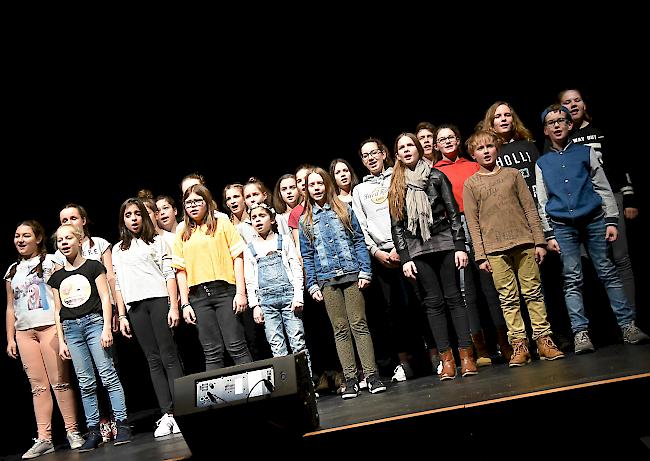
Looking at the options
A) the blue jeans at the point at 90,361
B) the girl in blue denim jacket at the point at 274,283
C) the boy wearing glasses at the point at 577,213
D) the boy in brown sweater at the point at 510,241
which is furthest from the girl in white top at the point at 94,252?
the boy wearing glasses at the point at 577,213

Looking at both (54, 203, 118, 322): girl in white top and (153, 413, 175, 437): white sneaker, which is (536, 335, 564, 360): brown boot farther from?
(54, 203, 118, 322): girl in white top

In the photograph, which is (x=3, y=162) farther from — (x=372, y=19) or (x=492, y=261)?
(x=492, y=261)

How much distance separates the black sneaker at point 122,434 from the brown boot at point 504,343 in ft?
7.01

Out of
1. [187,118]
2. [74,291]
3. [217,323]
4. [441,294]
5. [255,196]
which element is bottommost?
[441,294]

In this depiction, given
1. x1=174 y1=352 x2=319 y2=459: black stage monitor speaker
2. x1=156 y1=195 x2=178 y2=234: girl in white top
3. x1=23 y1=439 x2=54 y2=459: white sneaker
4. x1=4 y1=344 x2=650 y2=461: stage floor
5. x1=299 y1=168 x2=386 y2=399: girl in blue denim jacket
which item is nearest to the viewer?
x1=4 y1=344 x2=650 y2=461: stage floor

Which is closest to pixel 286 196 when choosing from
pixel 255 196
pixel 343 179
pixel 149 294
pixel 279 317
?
pixel 255 196

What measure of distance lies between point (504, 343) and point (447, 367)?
44 cm

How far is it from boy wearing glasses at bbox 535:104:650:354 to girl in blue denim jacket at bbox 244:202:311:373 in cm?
144

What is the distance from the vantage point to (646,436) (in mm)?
2309

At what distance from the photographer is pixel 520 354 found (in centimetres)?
332

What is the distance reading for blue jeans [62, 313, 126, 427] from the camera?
3.79 metres

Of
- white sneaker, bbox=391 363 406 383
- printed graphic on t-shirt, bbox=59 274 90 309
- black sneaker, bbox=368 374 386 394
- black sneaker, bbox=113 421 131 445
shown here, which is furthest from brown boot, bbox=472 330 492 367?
printed graphic on t-shirt, bbox=59 274 90 309

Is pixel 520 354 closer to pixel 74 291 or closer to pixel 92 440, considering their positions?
pixel 92 440

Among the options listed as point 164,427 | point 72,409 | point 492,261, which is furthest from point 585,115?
point 72,409
